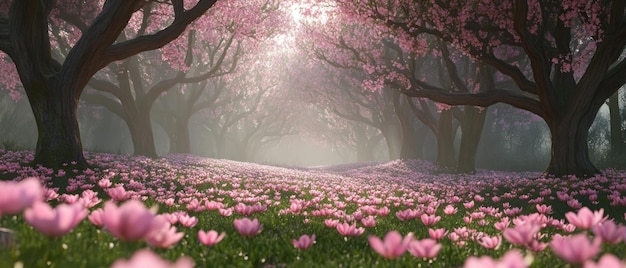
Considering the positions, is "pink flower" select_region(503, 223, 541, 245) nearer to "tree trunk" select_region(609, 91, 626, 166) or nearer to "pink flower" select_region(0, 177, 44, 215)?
"pink flower" select_region(0, 177, 44, 215)

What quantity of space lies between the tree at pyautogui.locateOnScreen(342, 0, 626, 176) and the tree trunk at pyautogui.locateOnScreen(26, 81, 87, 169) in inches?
404

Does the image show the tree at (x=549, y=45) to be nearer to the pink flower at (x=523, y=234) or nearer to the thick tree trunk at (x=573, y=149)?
the thick tree trunk at (x=573, y=149)

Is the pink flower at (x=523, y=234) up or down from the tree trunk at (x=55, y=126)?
down

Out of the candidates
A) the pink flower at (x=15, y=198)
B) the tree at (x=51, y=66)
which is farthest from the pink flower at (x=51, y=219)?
the tree at (x=51, y=66)

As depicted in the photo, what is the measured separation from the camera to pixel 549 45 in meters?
14.8

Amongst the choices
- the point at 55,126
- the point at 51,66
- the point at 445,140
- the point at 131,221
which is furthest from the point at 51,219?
the point at 445,140

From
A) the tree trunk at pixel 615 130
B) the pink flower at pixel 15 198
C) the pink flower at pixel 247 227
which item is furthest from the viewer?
the tree trunk at pixel 615 130

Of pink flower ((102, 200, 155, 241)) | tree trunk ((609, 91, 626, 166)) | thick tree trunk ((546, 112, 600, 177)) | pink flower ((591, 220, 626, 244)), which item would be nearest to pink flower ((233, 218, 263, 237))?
pink flower ((102, 200, 155, 241))

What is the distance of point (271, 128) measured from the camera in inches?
2682

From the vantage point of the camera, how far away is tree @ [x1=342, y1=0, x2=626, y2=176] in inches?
503

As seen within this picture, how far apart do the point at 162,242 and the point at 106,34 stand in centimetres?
1076

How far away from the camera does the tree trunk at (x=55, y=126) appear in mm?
10438

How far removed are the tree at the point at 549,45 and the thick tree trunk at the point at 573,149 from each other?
1.1 inches

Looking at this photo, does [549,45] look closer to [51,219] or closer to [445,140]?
[445,140]
